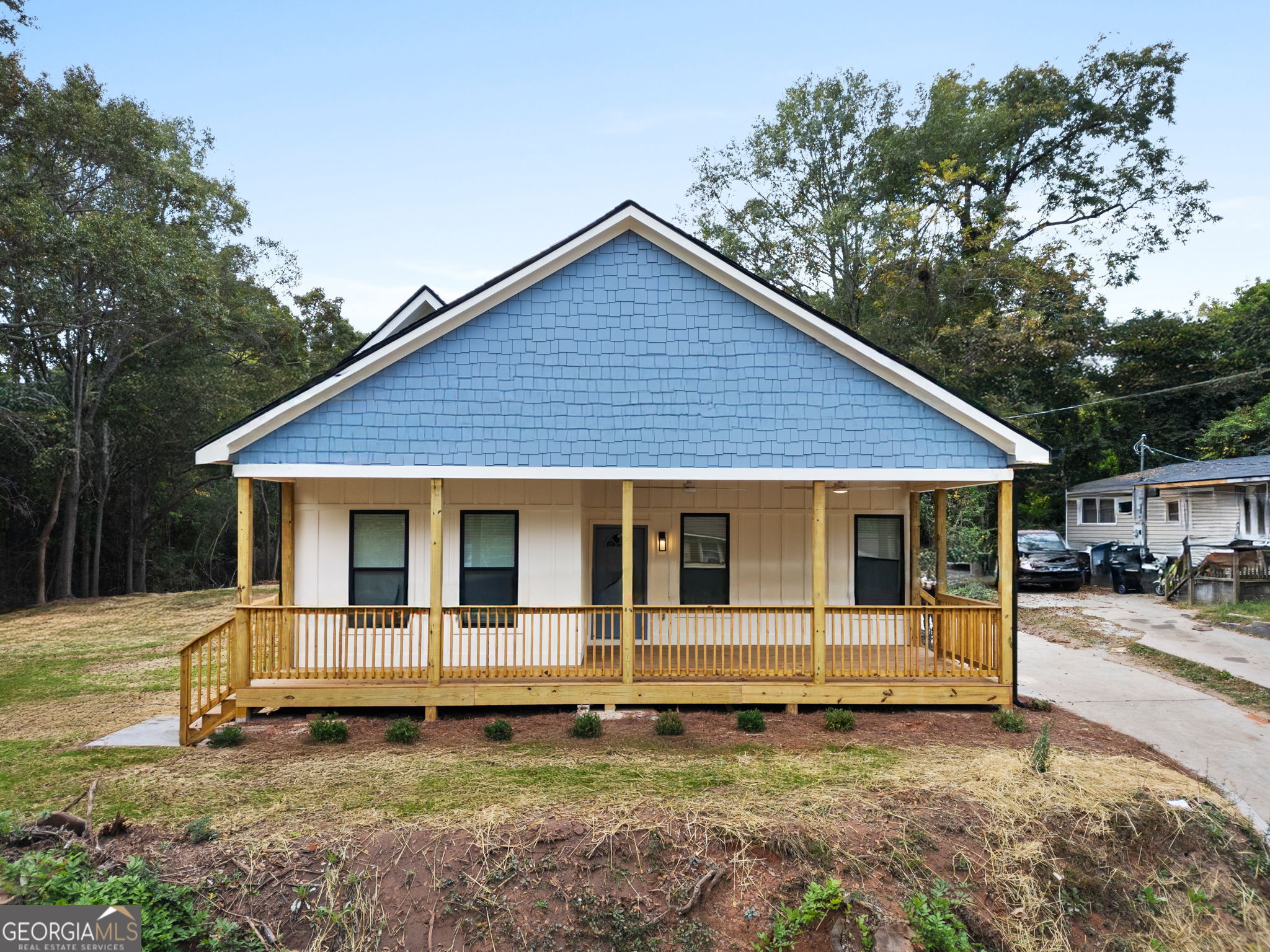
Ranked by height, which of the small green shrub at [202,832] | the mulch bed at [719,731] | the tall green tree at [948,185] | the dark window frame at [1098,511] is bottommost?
the mulch bed at [719,731]

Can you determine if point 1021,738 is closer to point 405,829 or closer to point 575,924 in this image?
point 575,924

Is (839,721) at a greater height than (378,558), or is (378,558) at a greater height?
(378,558)

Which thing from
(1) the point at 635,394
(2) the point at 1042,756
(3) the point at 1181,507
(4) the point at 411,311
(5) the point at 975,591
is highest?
(4) the point at 411,311

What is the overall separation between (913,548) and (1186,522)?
19354mm

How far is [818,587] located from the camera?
890 centimetres

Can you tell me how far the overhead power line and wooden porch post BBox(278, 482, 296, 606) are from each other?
1123 inches

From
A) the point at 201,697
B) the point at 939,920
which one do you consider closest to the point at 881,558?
the point at 939,920

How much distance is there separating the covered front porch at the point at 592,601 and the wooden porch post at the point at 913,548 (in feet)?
0.10

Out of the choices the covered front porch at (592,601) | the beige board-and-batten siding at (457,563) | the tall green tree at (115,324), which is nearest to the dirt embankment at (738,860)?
the covered front porch at (592,601)

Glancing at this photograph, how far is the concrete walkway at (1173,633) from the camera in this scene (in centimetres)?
1179

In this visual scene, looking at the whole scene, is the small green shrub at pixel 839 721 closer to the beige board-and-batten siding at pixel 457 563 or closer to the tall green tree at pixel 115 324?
the beige board-and-batten siding at pixel 457 563

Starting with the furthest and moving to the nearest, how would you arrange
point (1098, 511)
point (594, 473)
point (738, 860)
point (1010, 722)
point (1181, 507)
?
point (1098, 511) → point (1181, 507) → point (594, 473) → point (1010, 722) → point (738, 860)

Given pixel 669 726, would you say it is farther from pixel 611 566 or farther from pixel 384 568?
pixel 384 568

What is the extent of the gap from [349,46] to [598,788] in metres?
20.4
